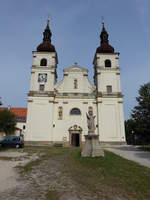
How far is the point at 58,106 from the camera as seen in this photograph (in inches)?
1113

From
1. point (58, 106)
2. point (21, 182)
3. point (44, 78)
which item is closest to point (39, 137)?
point (58, 106)

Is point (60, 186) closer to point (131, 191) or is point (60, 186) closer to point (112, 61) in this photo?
point (131, 191)

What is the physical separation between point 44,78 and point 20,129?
2294 centimetres

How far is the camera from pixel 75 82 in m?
29.8

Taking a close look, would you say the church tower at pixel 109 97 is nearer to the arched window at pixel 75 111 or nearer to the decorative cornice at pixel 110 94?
the decorative cornice at pixel 110 94

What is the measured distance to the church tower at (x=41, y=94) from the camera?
1040 inches

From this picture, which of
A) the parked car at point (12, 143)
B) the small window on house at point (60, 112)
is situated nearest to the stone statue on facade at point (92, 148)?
the parked car at point (12, 143)

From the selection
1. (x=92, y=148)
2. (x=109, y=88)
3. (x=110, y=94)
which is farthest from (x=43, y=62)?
(x=92, y=148)

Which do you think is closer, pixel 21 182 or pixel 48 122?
pixel 21 182

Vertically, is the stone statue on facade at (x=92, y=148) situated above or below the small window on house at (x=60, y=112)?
below

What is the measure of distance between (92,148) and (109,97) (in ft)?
58.8

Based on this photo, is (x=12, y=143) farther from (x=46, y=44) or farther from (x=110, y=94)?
(x=46, y=44)

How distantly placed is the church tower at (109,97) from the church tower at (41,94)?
7763mm

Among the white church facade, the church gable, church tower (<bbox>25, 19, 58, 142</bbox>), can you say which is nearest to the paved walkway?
the white church facade
